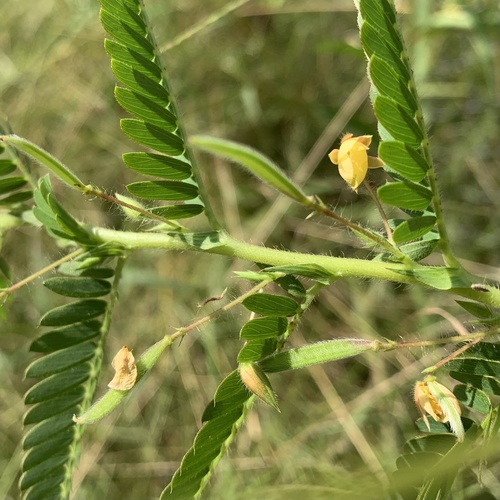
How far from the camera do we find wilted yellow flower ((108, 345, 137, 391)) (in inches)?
43.2

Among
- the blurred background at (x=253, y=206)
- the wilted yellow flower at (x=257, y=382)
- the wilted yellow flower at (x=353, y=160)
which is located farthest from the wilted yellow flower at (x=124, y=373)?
the blurred background at (x=253, y=206)

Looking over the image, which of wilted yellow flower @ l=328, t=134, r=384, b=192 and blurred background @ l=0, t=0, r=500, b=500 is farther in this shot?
blurred background @ l=0, t=0, r=500, b=500

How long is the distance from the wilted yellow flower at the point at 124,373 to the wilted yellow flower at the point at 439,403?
503 millimetres

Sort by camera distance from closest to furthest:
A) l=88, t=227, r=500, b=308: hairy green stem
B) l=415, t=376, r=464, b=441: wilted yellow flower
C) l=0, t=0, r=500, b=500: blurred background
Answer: l=415, t=376, r=464, b=441: wilted yellow flower
l=88, t=227, r=500, b=308: hairy green stem
l=0, t=0, r=500, b=500: blurred background

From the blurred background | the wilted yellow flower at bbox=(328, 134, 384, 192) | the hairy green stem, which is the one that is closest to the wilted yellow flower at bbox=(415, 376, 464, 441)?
the hairy green stem

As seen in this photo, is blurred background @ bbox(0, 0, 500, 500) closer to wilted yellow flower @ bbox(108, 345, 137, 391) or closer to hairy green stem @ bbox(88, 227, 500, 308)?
hairy green stem @ bbox(88, 227, 500, 308)

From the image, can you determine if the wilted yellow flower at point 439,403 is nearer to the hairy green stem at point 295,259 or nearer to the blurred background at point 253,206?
the hairy green stem at point 295,259

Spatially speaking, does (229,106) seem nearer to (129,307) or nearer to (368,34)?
(129,307)

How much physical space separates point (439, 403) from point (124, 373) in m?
0.55

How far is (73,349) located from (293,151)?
1.92 meters

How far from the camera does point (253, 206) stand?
325 centimetres

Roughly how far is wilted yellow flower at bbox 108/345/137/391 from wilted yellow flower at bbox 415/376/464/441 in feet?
1.65

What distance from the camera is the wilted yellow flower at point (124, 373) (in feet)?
3.60

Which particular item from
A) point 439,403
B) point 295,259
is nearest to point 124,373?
point 295,259
